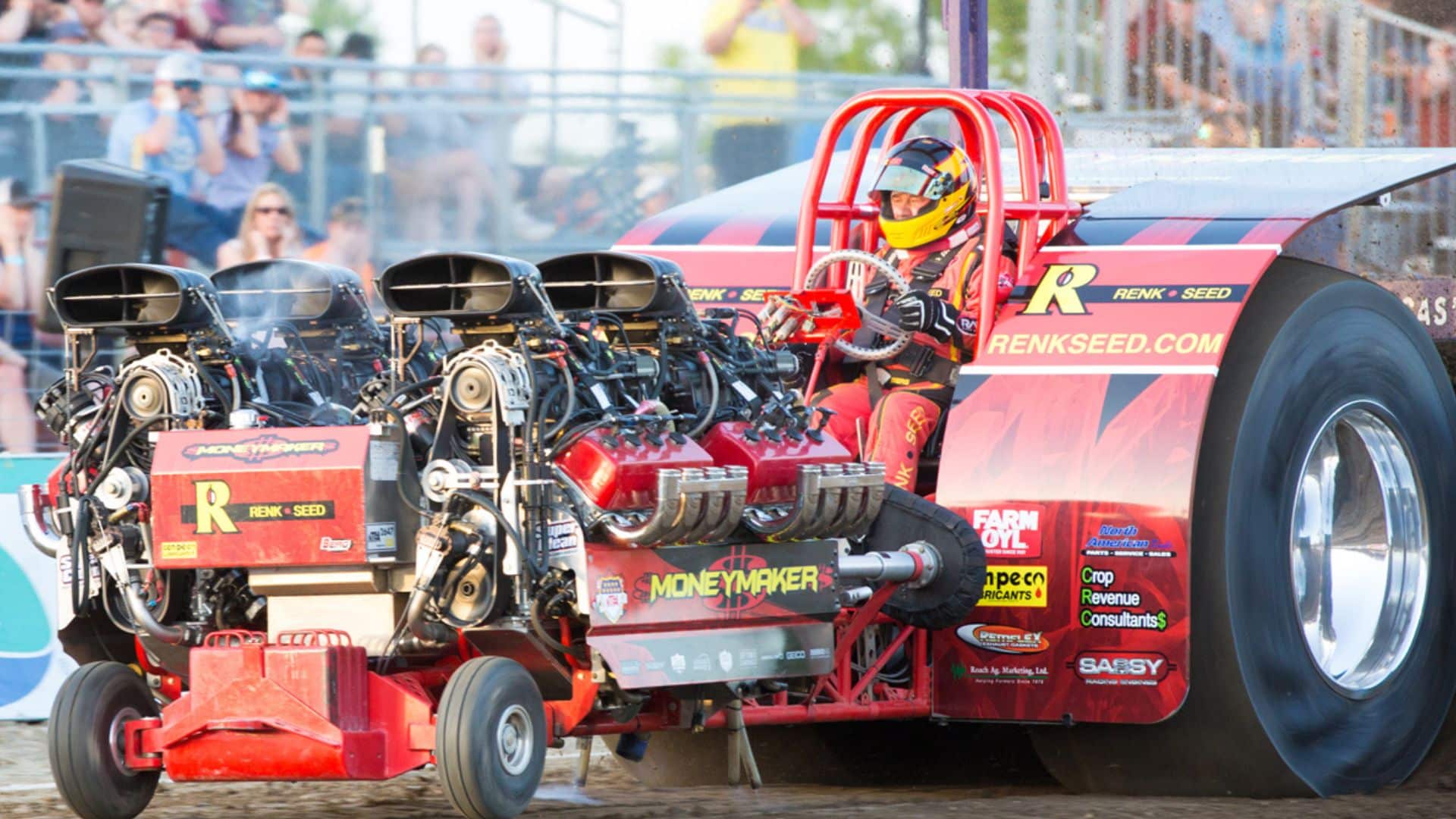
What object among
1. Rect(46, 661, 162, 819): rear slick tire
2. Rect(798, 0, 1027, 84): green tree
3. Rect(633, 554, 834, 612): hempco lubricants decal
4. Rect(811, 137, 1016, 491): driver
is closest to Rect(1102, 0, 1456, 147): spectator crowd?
Rect(798, 0, 1027, 84): green tree

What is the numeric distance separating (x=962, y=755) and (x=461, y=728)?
2.67 m

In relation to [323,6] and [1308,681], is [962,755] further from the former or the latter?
[323,6]

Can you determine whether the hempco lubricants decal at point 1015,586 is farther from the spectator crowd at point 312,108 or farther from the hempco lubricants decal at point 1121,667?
the spectator crowd at point 312,108

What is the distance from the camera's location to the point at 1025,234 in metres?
7.16

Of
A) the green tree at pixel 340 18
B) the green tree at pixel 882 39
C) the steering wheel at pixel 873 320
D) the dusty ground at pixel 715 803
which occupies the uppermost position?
the green tree at pixel 882 39

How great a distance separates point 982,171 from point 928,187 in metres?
0.29

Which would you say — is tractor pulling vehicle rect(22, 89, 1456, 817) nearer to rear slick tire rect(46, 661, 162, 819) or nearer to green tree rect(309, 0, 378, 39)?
rear slick tire rect(46, 661, 162, 819)

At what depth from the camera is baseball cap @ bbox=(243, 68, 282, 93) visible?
36.5 feet

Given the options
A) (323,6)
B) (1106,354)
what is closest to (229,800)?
(1106,354)

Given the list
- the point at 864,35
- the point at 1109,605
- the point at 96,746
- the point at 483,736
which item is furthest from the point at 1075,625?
the point at 864,35

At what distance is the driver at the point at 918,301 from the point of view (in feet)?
22.9

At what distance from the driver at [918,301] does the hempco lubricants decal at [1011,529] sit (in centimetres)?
35

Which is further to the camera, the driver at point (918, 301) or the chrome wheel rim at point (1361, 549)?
the chrome wheel rim at point (1361, 549)

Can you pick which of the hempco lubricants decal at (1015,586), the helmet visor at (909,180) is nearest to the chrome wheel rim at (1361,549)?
the hempco lubricants decal at (1015,586)
